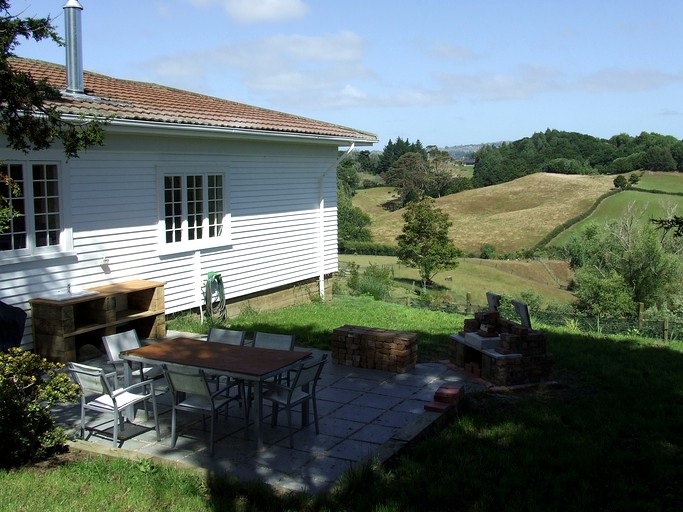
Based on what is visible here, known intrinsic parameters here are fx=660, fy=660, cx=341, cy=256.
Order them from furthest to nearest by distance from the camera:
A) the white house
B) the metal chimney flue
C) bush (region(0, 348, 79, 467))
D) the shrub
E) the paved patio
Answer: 1. the shrub
2. the metal chimney flue
3. the white house
4. the paved patio
5. bush (region(0, 348, 79, 467))

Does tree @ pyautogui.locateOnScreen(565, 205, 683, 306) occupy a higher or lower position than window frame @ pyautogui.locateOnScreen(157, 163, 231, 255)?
lower

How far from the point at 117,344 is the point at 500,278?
146 feet

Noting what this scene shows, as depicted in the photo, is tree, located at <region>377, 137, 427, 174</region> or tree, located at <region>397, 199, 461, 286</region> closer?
tree, located at <region>397, 199, 461, 286</region>

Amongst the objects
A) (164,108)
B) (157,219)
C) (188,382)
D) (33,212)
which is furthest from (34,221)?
(188,382)

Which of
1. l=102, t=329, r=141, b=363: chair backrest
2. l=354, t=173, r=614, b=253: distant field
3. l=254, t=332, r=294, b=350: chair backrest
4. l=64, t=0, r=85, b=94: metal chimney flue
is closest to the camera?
l=102, t=329, r=141, b=363: chair backrest

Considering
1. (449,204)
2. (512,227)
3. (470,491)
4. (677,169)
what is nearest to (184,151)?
(470,491)

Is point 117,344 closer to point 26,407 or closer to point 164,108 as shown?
point 26,407

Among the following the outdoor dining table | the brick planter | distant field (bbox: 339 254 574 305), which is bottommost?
distant field (bbox: 339 254 574 305)

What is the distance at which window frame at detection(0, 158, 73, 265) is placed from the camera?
367 inches

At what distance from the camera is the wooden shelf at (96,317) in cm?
936

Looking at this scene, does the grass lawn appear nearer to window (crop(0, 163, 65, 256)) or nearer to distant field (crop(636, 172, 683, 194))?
window (crop(0, 163, 65, 256))

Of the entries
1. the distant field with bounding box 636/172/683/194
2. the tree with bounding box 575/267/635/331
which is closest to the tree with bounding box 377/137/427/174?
the distant field with bounding box 636/172/683/194

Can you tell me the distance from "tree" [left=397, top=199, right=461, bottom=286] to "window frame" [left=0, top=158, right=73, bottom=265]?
36.8 meters

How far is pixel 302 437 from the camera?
6.57 meters
